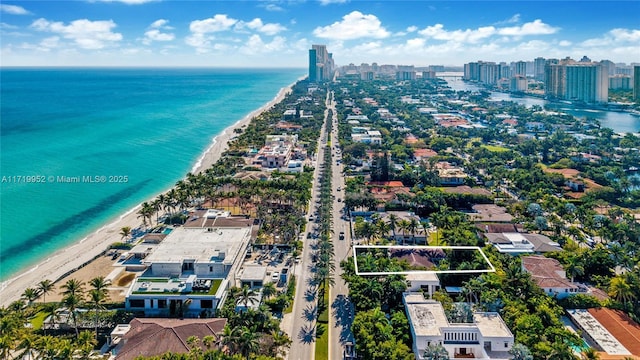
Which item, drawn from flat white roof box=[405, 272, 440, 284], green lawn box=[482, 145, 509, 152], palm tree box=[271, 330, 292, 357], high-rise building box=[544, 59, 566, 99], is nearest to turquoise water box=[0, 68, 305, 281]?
palm tree box=[271, 330, 292, 357]

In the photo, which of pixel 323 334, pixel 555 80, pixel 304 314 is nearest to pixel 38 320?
pixel 304 314

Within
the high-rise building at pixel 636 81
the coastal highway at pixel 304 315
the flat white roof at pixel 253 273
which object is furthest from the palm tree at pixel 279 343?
the high-rise building at pixel 636 81

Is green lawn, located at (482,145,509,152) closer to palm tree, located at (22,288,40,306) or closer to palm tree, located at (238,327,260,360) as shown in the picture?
palm tree, located at (238,327,260,360)

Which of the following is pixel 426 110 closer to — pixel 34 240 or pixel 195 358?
pixel 34 240

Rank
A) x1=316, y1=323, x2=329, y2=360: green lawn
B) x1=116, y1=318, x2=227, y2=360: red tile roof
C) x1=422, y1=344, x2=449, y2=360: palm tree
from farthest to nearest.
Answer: x1=316, y1=323, x2=329, y2=360: green lawn, x1=116, y1=318, x2=227, y2=360: red tile roof, x1=422, y1=344, x2=449, y2=360: palm tree

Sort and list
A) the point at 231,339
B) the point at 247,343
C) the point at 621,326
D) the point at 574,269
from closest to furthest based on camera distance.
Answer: the point at 247,343 → the point at 231,339 → the point at 621,326 → the point at 574,269

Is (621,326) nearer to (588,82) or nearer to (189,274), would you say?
(189,274)

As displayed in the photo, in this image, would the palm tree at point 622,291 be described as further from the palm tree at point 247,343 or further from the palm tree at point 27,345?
the palm tree at point 27,345
